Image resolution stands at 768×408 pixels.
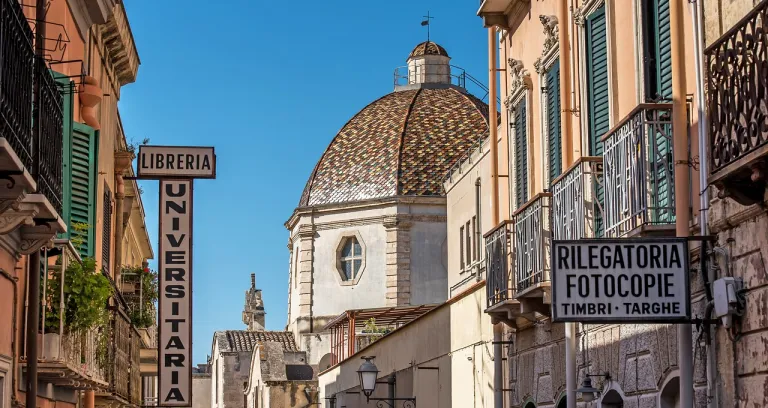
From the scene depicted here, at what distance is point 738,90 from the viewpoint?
830 centimetres

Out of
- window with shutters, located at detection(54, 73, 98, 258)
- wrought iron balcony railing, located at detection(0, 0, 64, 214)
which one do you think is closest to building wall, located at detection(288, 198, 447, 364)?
window with shutters, located at detection(54, 73, 98, 258)

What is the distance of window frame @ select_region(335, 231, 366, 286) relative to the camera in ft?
186

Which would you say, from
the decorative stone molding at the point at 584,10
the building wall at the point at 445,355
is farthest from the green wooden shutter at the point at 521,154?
the decorative stone molding at the point at 584,10

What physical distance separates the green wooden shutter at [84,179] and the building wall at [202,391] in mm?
54564

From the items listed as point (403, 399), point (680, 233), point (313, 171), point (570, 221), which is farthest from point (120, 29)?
point (313, 171)

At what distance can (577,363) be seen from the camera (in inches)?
531

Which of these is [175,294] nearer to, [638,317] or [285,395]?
[638,317]

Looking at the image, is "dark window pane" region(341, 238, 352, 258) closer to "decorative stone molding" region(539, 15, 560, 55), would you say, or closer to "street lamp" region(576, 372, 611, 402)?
"decorative stone molding" region(539, 15, 560, 55)

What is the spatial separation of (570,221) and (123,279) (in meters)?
12.7

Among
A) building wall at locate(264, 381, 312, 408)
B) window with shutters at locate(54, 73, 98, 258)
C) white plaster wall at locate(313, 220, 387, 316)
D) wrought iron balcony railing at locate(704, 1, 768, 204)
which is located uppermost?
white plaster wall at locate(313, 220, 387, 316)

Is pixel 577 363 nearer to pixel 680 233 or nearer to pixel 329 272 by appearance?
pixel 680 233

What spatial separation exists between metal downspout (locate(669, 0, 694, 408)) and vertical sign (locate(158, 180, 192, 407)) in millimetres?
8396

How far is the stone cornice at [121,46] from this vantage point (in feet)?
64.8

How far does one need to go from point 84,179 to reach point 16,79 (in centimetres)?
750
